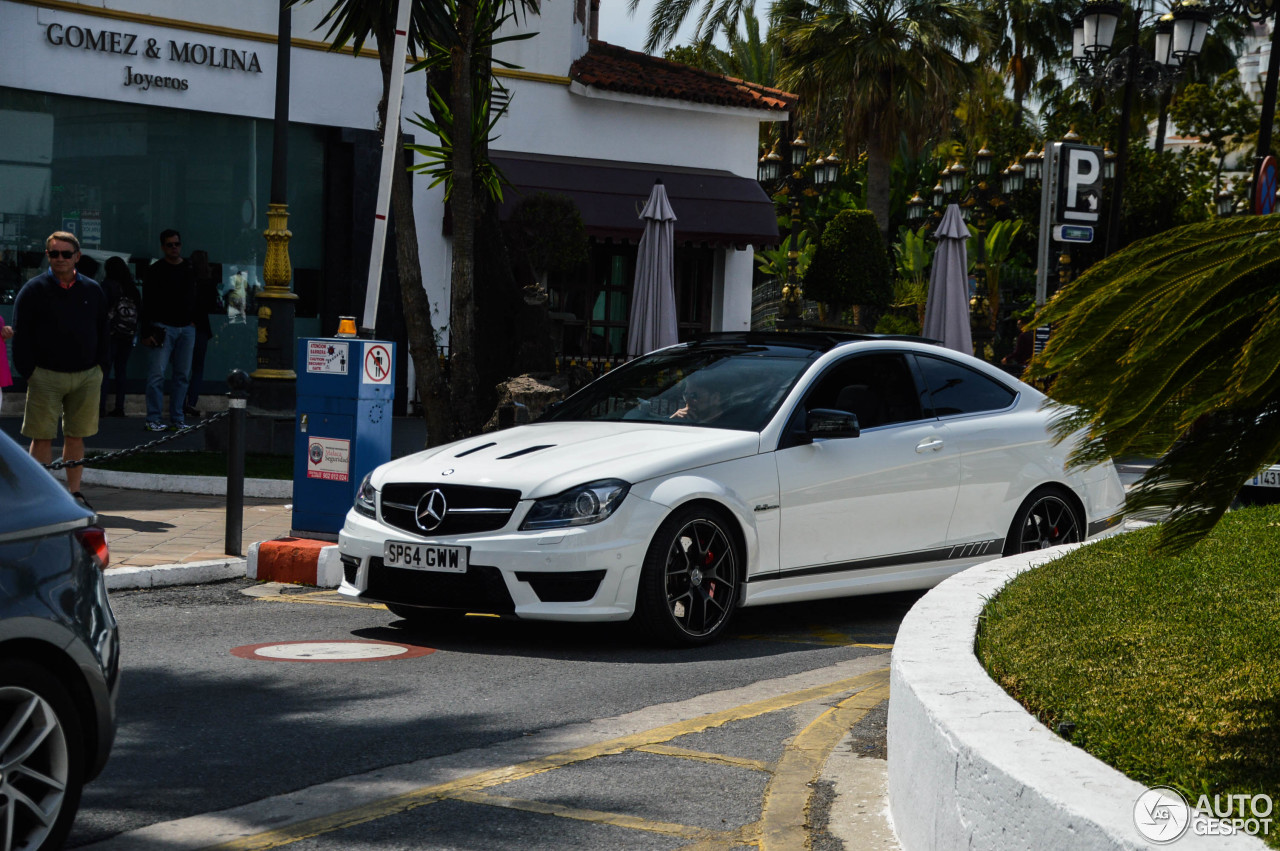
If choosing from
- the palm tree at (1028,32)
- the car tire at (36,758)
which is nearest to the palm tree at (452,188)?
the car tire at (36,758)

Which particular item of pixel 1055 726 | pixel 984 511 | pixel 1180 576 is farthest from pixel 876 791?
pixel 984 511

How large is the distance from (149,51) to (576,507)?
1590 cm

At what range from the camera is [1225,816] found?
3.02 metres

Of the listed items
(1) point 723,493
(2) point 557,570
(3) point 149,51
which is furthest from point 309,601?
(3) point 149,51

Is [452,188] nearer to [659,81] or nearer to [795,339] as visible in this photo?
[795,339]

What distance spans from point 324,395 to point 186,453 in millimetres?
5755

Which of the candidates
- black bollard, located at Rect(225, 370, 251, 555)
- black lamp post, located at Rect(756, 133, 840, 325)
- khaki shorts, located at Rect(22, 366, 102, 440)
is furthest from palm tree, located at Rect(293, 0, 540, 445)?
black lamp post, located at Rect(756, 133, 840, 325)

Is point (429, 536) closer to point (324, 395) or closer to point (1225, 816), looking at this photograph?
point (324, 395)

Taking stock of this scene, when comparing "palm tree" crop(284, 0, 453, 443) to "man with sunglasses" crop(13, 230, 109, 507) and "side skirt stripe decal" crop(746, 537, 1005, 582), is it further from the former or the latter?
"side skirt stripe decal" crop(746, 537, 1005, 582)

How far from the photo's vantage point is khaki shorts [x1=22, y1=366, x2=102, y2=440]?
1071 centimetres

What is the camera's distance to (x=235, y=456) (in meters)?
9.32

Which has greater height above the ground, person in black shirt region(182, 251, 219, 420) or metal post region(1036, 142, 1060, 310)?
A: metal post region(1036, 142, 1060, 310)

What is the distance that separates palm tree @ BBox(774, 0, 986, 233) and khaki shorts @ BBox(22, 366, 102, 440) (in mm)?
23966

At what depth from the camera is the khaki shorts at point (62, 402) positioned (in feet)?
35.1
